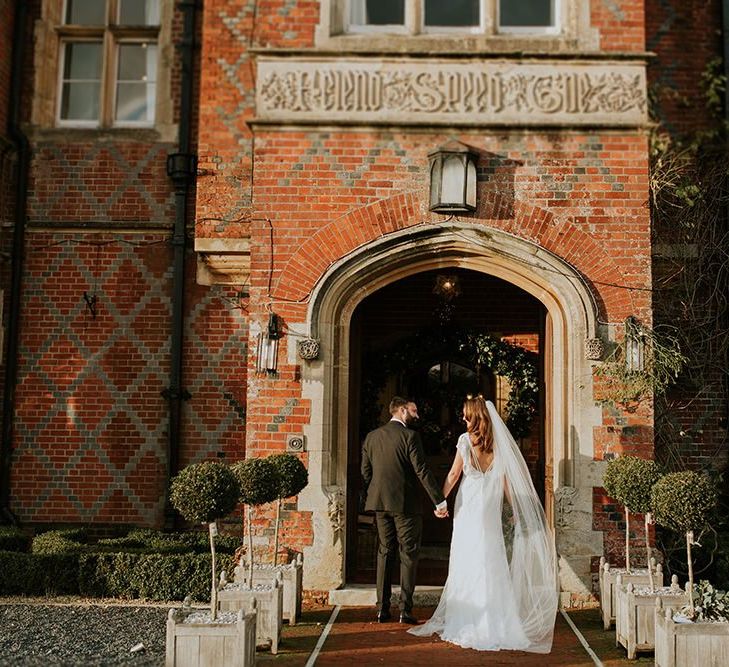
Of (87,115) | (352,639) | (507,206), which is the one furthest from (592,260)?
(87,115)

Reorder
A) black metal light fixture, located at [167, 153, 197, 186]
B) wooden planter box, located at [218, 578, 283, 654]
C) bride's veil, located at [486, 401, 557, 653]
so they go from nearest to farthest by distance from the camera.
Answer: wooden planter box, located at [218, 578, 283, 654], bride's veil, located at [486, 401, 557, 653], black metal light fixture, located at [167, 153, 197, 186]

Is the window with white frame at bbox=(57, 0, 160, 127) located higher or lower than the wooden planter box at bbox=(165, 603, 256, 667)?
higher

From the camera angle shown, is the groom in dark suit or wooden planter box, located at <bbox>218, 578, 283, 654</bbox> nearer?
wooden planter box, located at <bbox>218, 578, 283, 654</bbox>

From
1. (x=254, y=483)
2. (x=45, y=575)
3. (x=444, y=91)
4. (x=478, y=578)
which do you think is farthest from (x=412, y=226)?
(x=45, y=575)

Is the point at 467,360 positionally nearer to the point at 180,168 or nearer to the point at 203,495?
the point at 180,168

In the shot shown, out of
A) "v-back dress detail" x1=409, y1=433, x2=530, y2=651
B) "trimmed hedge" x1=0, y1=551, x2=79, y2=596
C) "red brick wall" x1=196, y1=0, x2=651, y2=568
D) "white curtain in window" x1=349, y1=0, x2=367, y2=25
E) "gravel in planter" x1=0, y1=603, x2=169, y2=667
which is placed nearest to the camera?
"gravel in planter" x1=0, y1=603, x2=169, y2=667

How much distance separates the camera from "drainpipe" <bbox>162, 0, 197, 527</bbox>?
1043cm

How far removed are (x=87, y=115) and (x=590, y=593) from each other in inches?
317

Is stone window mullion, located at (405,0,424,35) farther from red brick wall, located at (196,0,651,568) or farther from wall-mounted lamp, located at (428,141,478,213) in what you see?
wall-mounted lamp, located at (428,141,478,213)

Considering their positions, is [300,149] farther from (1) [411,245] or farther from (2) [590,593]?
(2) [590,593]

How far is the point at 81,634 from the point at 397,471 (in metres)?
2.85

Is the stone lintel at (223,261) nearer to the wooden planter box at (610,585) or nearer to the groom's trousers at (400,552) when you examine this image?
the groom's trousers at (400,552)

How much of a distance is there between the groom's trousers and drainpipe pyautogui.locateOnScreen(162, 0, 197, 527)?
353 centimetres

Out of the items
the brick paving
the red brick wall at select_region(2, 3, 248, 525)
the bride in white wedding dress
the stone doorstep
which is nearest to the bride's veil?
the bride in white wedding dress
